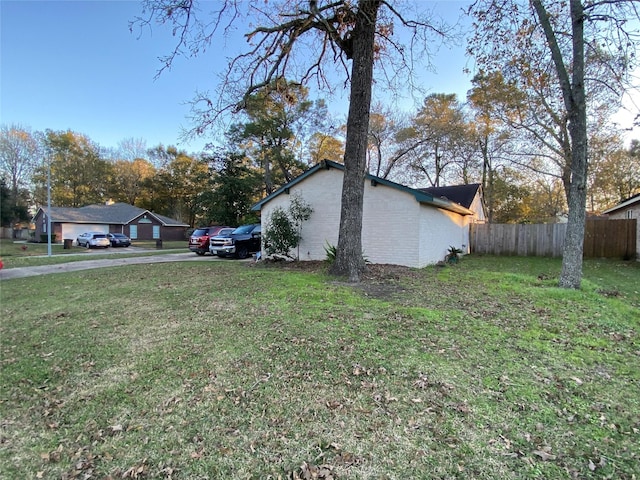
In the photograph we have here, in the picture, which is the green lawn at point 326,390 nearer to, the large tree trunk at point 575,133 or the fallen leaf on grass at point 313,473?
→ the fallen leaf on grass at point 313,473

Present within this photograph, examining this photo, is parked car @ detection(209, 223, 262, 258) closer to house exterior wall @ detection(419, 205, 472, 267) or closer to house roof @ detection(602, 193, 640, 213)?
house exterior wall @ detection(419, 205, 472, 267)

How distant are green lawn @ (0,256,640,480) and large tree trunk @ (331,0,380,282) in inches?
85.0

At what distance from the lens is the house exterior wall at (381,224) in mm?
10242

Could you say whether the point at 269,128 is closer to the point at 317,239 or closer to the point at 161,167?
the point at 317,239

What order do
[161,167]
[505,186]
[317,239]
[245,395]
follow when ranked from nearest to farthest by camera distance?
[245,395], [317,239], [505,186], [161,167]

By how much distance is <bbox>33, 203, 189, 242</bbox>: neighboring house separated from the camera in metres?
29.1

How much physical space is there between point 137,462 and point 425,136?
87.3ft

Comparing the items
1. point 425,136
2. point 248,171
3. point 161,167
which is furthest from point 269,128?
point 161,167

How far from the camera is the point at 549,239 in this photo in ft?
49.3

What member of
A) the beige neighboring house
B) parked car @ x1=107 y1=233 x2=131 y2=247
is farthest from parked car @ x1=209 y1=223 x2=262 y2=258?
the beige neighboring house

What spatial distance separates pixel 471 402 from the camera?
2623 millimetres

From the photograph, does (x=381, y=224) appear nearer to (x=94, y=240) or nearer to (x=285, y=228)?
→ (x=285, y=228)

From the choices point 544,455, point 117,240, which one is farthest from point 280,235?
point 117,240

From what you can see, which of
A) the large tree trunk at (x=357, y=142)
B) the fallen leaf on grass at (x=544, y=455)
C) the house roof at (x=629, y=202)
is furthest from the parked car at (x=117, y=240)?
the house roof at (x=629, y=202)
